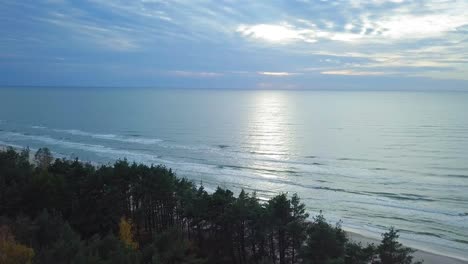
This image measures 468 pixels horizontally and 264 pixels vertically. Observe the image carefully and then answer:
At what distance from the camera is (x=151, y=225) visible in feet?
114

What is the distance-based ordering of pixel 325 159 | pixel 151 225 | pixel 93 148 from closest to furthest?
pixel 151 225, pixel 325 159, pixel 93 148

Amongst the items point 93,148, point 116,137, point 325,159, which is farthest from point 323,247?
point 116,137

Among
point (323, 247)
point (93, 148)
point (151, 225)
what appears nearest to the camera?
point (323, 247)

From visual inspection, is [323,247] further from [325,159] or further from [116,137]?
[116,137]

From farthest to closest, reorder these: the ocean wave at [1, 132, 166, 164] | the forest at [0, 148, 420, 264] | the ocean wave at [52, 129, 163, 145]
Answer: the ocean wave at [52, 129, 163, 145]
the ocean wave at [1, 132, 166, 164]
the forest at [0, 148, 420, 264]

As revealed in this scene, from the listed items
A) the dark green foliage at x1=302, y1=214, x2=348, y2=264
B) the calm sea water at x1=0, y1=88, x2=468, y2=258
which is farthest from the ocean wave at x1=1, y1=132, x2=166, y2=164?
the dark green foliage at x1=302, y1=214, x2=348, y2=264

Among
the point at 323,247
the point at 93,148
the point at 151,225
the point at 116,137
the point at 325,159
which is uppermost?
the point at 116,137

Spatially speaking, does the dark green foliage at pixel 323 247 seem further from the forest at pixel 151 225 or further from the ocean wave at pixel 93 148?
the ocean wave at pixel 93 148

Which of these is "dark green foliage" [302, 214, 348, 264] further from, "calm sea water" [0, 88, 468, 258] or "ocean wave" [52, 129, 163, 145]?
"ocean wave" [52, 129, 163, 145]

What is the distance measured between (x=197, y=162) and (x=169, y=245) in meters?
45.0

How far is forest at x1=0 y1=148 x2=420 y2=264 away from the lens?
20828mm

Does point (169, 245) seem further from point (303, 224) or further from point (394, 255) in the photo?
point (394, 255)

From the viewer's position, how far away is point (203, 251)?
28391mm

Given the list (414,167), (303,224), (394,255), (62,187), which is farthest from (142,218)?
(414,167)
